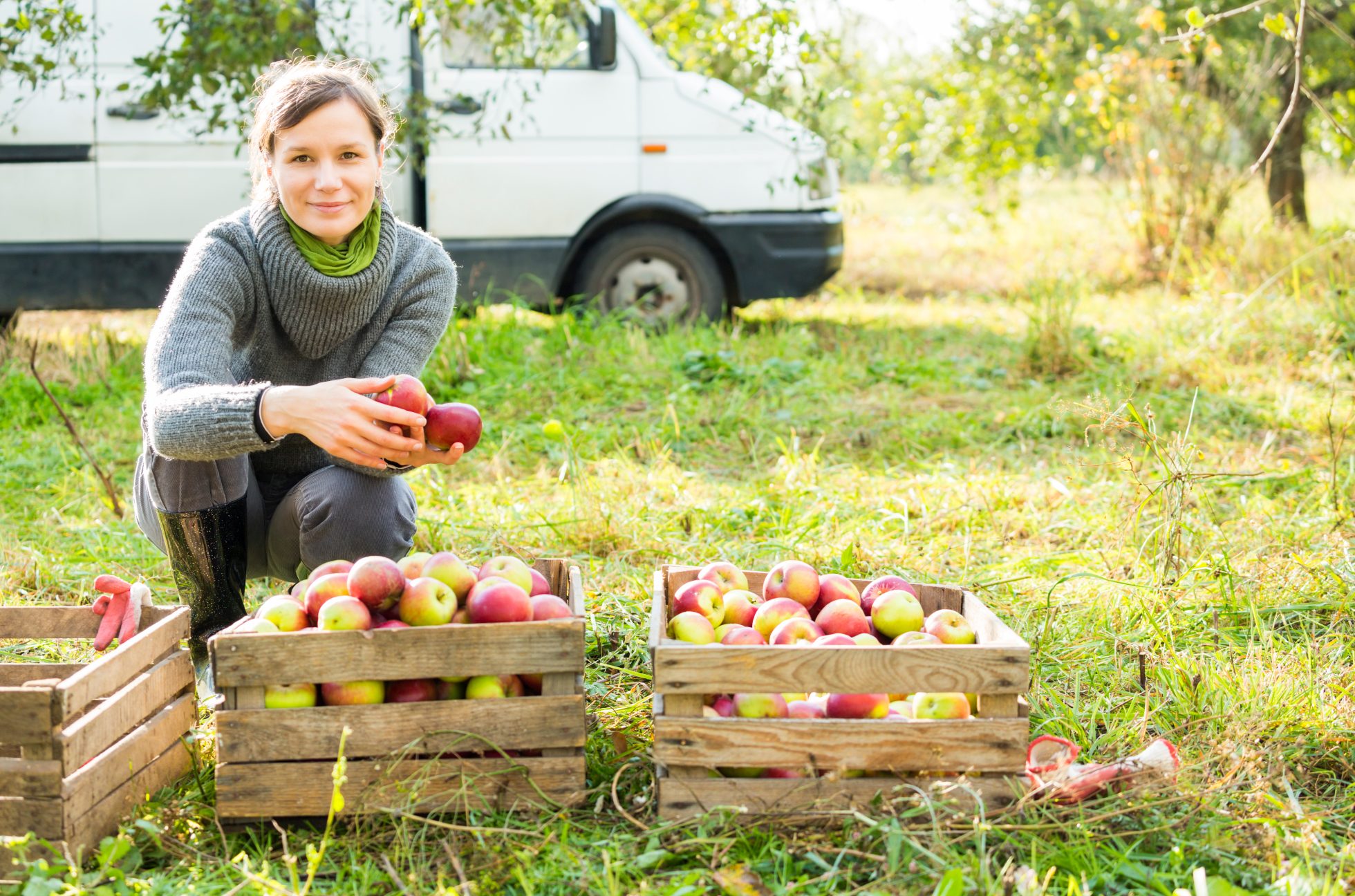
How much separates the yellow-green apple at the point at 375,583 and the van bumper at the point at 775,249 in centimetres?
A: 503

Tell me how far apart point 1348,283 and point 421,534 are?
17.4ft

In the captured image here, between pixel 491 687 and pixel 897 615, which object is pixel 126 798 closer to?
pixel 491 687

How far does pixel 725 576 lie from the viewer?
2.42m

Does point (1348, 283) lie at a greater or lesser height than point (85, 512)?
greater

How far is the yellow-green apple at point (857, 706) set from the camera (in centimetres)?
202

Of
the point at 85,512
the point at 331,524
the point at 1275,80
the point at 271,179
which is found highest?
the point at 1275,80

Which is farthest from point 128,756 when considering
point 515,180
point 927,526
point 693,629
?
point 515,180

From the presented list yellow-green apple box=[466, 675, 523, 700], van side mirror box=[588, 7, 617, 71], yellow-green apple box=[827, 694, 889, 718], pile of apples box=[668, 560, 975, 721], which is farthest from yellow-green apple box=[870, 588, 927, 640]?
van side mirror box=[588, 7, 617, 71]

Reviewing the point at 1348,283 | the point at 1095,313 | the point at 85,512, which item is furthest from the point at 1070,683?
the point at 1095,313

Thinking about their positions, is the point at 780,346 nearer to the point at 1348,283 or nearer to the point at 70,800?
the point at 1348,283

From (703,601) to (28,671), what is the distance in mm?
1249

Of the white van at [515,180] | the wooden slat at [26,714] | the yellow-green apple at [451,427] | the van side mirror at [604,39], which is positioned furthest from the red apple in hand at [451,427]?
the van side mirror at [604,39]

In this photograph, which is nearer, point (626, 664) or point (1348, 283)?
point (626, 664)

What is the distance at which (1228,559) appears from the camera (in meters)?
3.10
